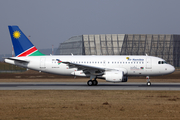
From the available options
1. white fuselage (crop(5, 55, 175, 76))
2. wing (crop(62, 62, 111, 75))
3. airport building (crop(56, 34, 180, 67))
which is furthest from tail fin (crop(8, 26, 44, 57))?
airport building (crop(56, 34, 180, 67))

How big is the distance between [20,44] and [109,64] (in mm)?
11089

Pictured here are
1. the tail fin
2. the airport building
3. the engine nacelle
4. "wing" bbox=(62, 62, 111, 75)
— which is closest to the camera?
the engine nacelle

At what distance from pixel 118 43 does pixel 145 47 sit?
897 centimetres

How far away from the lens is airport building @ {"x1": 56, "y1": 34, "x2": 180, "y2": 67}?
84.6m

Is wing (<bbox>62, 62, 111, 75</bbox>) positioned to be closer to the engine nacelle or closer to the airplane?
the airplane

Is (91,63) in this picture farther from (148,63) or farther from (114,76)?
(148,63)

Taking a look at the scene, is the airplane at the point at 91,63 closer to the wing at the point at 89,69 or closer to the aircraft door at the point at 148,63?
the aircraft door at the point at 148,63

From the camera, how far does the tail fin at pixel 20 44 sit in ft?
103

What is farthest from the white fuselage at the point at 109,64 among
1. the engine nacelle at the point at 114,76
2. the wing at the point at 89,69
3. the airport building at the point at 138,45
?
the airport building at the point at 138,45

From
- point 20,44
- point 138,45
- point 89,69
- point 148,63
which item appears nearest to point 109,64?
point 89,69

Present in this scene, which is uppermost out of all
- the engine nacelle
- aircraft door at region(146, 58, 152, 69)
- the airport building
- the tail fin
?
the airport building

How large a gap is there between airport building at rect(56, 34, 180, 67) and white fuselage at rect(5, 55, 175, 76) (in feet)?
178

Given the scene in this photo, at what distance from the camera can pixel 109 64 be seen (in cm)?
2998

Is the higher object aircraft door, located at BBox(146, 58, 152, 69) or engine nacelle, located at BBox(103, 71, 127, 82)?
aircraft door, located at BBox(146, 58, 152, 69)
